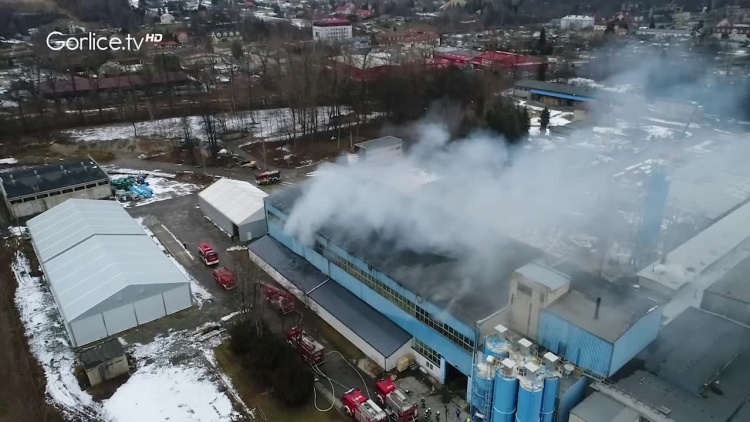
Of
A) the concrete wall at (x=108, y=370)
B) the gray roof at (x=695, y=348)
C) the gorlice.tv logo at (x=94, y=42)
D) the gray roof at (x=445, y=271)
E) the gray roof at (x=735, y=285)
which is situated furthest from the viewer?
the gorlice.tv logo at (x=94, y=42)

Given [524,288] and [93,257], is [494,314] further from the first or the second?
[93,257]

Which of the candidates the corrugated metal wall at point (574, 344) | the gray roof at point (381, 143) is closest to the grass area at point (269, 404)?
the corrugated metal wall at point (574, 344)

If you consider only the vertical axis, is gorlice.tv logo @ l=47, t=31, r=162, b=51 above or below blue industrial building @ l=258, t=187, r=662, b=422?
above

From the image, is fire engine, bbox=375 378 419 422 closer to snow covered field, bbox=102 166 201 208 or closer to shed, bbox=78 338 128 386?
shed, bbox=78 338 128 386

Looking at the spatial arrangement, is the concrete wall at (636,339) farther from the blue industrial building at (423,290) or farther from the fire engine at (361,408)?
the fire engine at (361,408)

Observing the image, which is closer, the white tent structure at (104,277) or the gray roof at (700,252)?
the white tent structure at (104,277)

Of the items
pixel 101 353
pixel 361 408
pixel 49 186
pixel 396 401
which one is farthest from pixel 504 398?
pixel 49 186

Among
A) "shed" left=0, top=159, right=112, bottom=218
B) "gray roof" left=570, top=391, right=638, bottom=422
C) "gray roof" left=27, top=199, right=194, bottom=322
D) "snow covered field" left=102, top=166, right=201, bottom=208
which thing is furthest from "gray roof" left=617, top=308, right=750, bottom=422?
"shed" left=0, top=159, right=112, bottom=218

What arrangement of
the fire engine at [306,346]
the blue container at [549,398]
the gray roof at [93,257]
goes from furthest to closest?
the gray roof at [93,257] < the fire engine at [306,346] < the blue container at [549,398]
